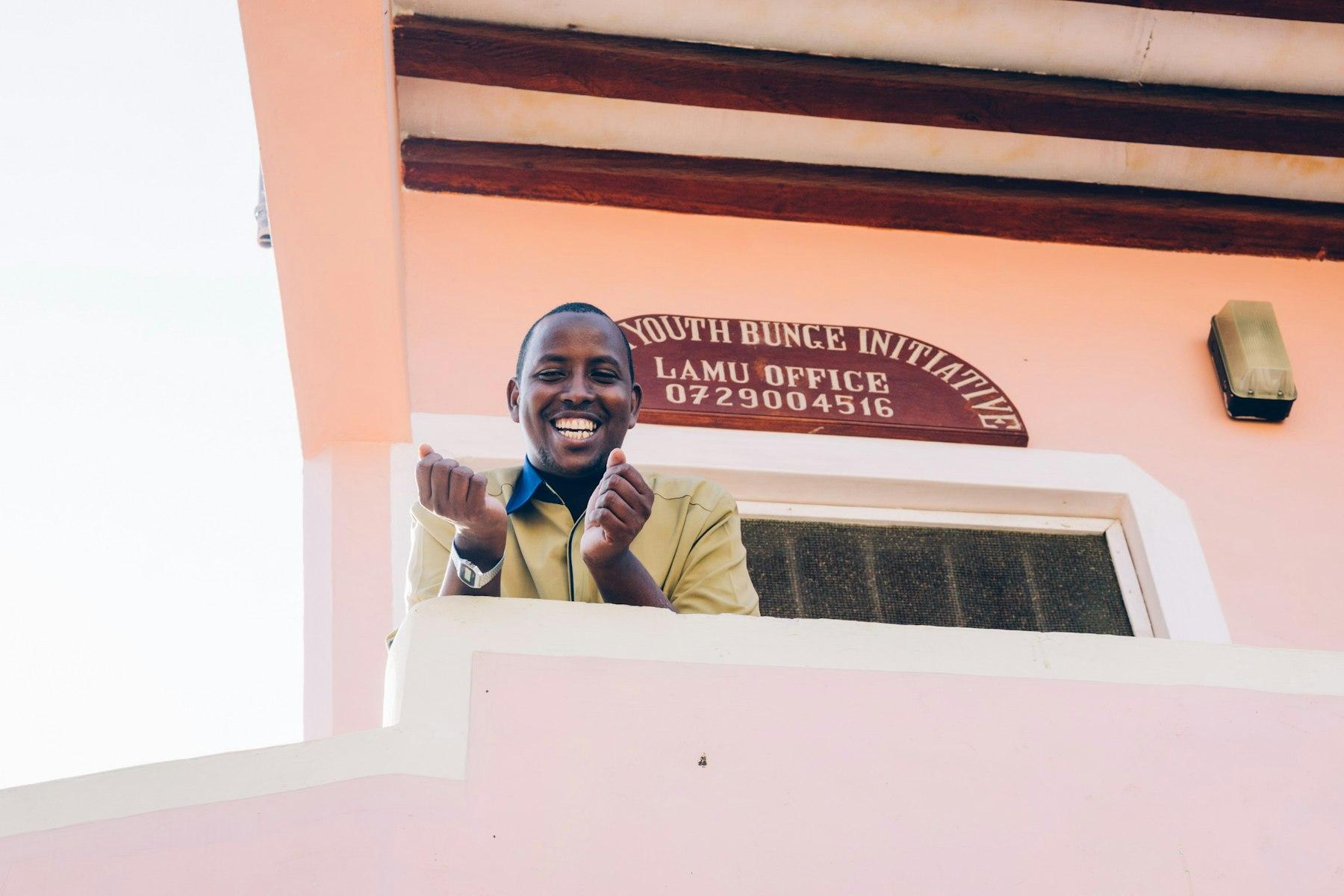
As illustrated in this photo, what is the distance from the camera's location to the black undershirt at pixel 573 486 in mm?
3521

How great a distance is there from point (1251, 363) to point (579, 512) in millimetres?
3127

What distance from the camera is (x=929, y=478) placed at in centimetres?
532

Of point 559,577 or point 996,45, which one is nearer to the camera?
point 559,577

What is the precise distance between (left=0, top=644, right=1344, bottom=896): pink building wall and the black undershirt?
522mm

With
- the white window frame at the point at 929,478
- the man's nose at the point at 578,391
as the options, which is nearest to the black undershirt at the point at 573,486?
the man's nose at the point at 578,391

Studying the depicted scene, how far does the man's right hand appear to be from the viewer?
9.66 ft

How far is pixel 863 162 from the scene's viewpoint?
6.14 m

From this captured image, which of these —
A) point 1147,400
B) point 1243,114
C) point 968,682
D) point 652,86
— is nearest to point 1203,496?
point 1147,400

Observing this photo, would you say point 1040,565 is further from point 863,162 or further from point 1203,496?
point 863,162

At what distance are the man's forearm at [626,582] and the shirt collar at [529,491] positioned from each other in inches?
13.7

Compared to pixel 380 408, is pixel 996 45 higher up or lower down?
higher up

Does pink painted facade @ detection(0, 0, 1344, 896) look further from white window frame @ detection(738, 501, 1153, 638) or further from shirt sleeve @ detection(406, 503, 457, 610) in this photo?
white window frame @ detection(738, 501, 1153, 638)

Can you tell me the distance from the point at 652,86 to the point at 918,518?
1.68m

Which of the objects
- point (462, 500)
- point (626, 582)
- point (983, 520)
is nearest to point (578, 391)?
point (626, 582)
